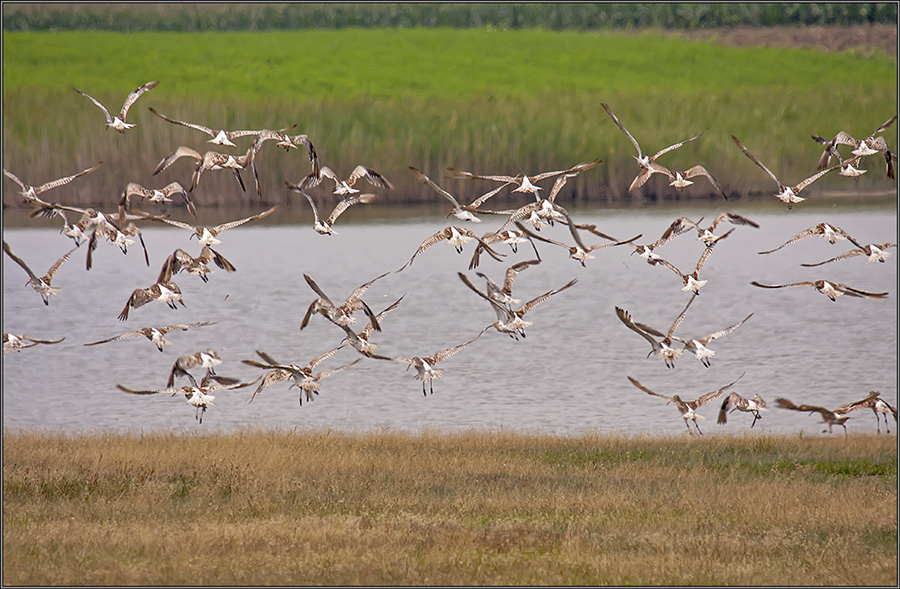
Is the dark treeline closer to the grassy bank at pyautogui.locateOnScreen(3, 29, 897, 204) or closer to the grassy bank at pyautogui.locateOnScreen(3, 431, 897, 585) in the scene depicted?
the grassy bank at pyautogui.locateOnScreen(3, 29, 897, 204)

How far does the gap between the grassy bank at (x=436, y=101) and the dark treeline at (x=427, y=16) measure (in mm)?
3003

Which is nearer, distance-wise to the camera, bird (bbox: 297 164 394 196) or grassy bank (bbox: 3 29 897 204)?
bird (bbox: 297 164 394 196)

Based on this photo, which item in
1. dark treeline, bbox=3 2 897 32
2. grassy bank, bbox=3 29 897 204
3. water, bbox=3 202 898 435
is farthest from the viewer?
dark treeline, bbox=3 2 897 32

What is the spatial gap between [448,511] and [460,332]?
12.7 meters

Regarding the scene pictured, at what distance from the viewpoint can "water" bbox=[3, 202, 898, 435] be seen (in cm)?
1683

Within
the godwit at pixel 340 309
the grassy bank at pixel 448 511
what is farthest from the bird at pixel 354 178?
the grassy bank at pixel 448 511

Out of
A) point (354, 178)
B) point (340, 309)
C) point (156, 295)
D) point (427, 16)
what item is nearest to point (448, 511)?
point (340, 309)

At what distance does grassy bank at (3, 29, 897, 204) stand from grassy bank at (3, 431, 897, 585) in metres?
17.0

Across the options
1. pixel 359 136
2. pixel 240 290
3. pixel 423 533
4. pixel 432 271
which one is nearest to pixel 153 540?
pixel 423 533

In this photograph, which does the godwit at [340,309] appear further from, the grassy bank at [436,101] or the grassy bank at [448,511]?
the grassy bank at [436,101]

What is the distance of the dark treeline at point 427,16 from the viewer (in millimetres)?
64375

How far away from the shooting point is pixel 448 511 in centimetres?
988

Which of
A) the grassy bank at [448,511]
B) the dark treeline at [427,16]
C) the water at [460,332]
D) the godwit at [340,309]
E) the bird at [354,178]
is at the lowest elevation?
the water at [460,332]

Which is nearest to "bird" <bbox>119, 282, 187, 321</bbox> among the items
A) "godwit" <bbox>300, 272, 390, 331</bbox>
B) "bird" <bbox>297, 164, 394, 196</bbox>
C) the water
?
"godwit" <bbox>300, 272, 390, 331</bbox>
